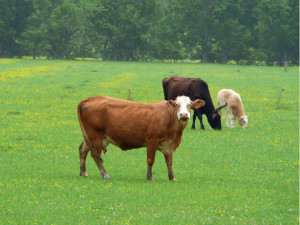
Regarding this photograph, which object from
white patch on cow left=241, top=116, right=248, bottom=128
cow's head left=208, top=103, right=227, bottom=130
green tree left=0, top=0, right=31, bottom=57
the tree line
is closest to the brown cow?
cow's head left=208, top=103, right=227, bottom=130

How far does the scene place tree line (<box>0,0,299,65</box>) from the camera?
90.4m

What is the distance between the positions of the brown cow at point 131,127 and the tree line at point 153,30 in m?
77.3

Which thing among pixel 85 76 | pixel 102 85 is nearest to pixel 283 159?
pixel 102 85

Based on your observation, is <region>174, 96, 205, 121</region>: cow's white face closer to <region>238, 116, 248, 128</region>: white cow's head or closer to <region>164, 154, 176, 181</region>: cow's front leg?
<region>164, 154, 176, 181</region>: cow's front leg

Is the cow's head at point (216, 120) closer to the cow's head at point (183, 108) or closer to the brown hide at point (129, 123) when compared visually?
the brown hide at point (129, 123)

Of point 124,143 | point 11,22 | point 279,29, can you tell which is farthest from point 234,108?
point 11,22

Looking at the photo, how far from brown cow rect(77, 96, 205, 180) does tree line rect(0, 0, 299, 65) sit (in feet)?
254

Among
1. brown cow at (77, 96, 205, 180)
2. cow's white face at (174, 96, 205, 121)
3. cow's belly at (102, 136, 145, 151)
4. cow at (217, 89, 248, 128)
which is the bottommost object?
cow at (217, 89, 248, 128)

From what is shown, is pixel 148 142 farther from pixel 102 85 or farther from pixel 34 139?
pixel 102 85

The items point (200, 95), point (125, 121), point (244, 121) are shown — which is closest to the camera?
point (125, 121)

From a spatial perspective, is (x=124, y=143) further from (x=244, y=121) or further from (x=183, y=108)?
(x=244, y=121)

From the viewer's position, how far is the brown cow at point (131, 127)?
538 inches

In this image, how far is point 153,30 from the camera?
9350 cm

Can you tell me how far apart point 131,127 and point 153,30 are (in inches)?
3192
